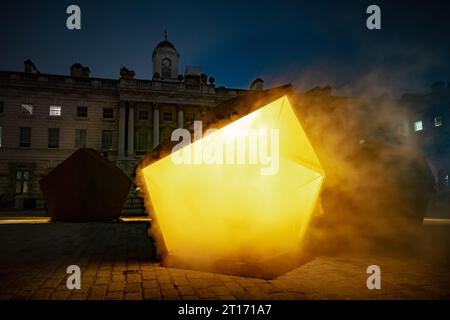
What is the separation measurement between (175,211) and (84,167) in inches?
307

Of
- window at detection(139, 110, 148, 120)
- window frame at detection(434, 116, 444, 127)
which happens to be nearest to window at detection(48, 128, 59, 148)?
window at detection(139, 110, 148, 120)

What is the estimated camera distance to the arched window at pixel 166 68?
137ft

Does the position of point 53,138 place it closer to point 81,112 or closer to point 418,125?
point 81,112

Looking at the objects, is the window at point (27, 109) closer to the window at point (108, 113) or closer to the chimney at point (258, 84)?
the window at point (108, 113)

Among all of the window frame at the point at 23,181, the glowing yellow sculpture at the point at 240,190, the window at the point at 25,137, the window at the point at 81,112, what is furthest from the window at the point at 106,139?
the glowing yellow sculpture at the point at 240,190

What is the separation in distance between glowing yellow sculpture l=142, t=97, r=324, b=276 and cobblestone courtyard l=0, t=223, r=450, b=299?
0.42 m

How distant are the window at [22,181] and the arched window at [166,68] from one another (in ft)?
73.0

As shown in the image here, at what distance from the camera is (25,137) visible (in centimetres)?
3005

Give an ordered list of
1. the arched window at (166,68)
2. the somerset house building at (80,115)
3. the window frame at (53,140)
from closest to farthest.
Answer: the somerset house building at (80,115), the window frame at (53,140), the arched window at (166,68)

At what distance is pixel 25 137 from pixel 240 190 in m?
34.5

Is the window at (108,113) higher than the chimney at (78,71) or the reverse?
the reverse

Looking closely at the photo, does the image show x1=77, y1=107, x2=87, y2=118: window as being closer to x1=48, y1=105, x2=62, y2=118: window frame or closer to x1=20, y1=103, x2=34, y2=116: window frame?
x1=48, y1=105, x2=62, y2=118: window frame

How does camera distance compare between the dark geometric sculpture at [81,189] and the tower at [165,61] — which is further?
the tower at [165,61]
